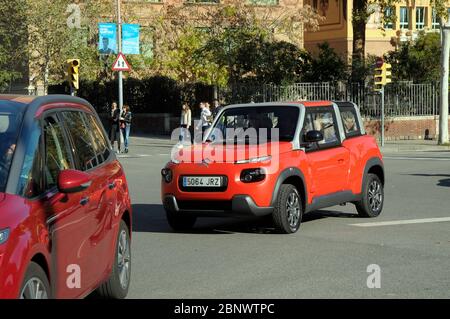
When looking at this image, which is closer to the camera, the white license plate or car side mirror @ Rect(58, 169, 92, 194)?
car side mirror @ Rect(58, 169, 92, 194)

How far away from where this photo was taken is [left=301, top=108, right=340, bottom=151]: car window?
11570 millimetres

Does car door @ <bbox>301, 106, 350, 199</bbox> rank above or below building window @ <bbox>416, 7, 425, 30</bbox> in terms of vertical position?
below

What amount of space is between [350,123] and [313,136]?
1.66 meters

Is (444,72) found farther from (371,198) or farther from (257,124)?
(257,124)

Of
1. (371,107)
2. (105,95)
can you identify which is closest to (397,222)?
(371,107)

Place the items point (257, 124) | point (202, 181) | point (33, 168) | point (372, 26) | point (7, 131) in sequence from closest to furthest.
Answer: point (33, 168) < point (7, 131) < point (202, 181) < point (257, 124) < point (372, 26)

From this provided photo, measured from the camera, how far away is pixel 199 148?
11188mm

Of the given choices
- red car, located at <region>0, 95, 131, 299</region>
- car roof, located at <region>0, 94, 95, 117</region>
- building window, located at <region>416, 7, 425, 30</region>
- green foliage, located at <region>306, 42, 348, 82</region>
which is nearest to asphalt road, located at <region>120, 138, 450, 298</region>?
red car, located at <region>0, 95, 131, 299</region>

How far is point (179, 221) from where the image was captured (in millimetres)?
11281

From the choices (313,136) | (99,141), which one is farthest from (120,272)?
(313,136)

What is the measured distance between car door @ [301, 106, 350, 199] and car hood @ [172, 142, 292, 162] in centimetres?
58

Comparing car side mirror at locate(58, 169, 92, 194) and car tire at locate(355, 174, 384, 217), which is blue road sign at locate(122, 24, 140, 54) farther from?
car side mirror at locate(58, 169, 92, 194)
